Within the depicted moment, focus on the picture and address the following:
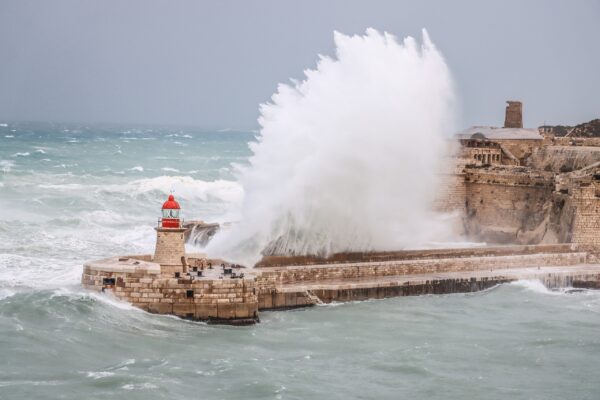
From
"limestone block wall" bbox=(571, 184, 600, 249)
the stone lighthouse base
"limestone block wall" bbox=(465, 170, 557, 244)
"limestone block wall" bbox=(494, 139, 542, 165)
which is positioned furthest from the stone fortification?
"limestone block wall" bbox=(494, 139, 542, 165)

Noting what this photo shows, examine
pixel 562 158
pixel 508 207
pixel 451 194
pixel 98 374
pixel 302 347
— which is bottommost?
pixel 98 374

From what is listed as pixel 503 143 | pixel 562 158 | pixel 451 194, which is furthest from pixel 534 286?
pixel 503 143

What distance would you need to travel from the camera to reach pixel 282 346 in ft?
53.4

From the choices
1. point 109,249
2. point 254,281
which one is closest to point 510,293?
point 254,281

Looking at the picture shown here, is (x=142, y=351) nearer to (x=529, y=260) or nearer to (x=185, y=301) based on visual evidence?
(x=185, y=301)

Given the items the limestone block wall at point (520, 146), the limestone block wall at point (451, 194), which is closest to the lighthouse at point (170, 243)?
the limestone block wall at point (451, 194)

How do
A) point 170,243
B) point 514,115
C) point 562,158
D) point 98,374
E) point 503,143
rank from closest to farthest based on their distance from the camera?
point 98,374
point 170,243
point 562,158
point 503,143
point 514,115

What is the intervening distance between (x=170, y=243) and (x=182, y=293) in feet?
3.48

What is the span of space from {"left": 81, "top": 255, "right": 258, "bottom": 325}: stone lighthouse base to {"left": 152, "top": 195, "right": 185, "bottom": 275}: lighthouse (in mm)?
411

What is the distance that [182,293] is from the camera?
17.1 meters

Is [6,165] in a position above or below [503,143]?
above

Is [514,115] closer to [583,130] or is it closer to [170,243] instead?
[583,130]

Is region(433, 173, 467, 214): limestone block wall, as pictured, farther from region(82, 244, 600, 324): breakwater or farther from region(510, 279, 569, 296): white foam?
region(510, 279, 569, 296): white foam

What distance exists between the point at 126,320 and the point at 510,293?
27.7 ft
